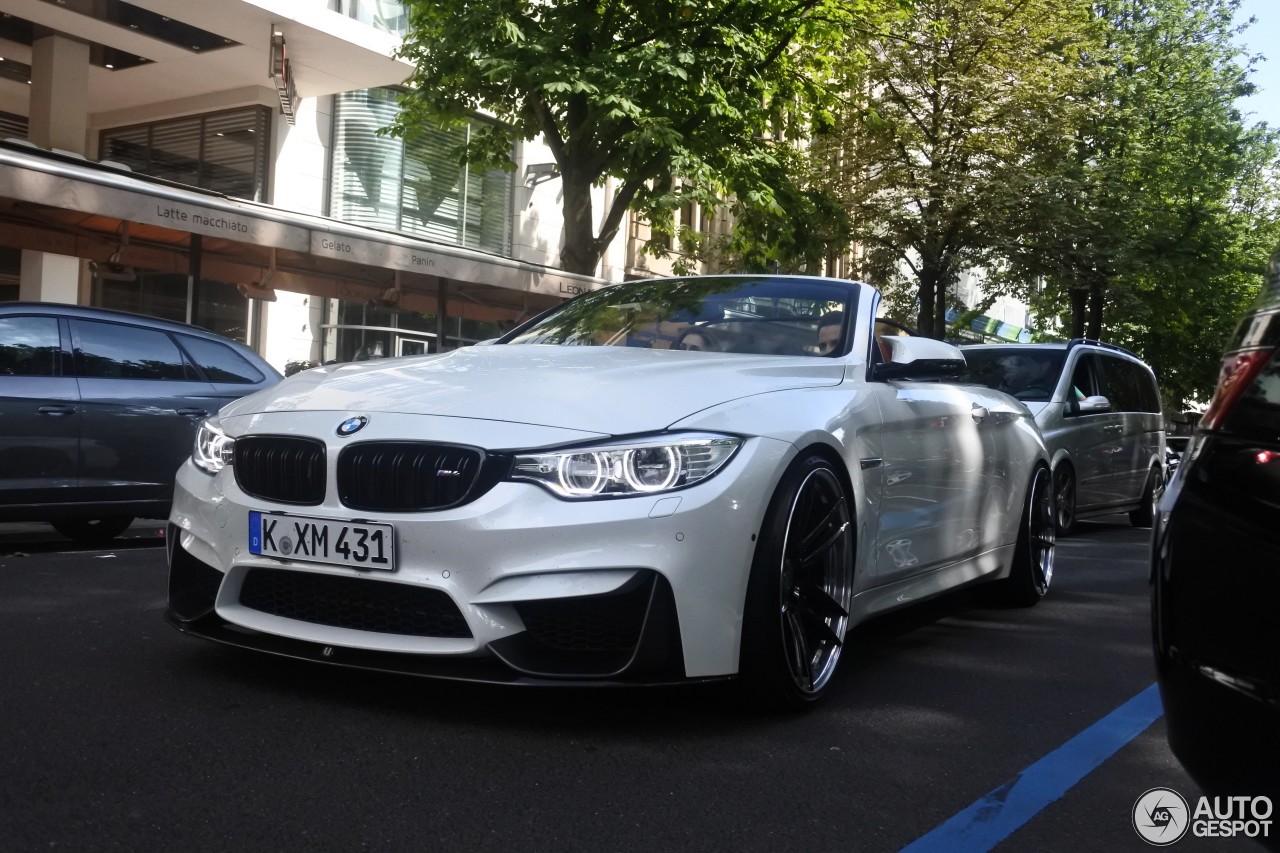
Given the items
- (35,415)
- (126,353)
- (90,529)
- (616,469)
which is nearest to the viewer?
(616,469)

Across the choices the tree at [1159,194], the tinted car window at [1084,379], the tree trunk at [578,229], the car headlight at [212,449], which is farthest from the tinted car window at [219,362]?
the tree at [1159,194]

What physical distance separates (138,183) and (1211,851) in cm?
1176

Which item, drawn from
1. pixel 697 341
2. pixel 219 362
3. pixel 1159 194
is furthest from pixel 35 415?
pixel 1159 194

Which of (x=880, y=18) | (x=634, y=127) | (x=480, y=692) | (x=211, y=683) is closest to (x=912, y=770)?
(x=480, y=692)

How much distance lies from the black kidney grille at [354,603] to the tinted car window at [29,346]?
4.53 metres

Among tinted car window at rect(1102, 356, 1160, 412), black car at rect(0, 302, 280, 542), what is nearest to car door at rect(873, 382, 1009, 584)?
black car at rect(0, 302, 280, 542)

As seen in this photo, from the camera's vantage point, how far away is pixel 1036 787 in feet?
11.6

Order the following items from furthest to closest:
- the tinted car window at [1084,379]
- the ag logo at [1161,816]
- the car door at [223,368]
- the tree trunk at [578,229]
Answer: the tree trunk at [578,229]
the tinted car window at [1084,379]
the car door at [223,368]
the ag logo at [1161,816]

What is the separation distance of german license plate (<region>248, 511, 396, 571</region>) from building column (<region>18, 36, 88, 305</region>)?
51.7 feet

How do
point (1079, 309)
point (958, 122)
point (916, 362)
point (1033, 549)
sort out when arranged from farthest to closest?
1. point (1079, 309)
2. point (958, 122)
3. point (1033, 549)
4. point (916, 362)

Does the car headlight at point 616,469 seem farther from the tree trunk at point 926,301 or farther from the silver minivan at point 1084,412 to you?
the tree trunk at point 926,301

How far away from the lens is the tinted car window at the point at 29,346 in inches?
305

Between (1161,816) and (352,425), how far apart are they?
92.2 inches

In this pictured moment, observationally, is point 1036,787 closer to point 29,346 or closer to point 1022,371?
point 29,346
